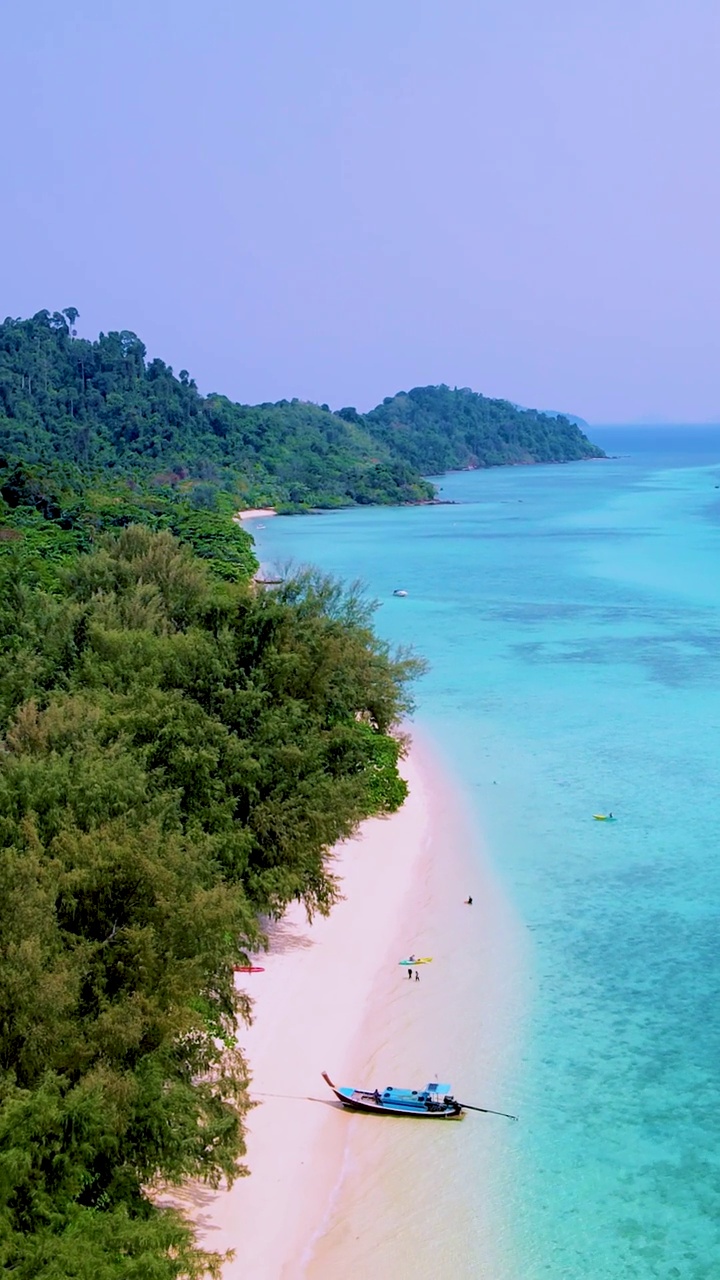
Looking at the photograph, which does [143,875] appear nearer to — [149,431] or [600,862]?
[600,862]

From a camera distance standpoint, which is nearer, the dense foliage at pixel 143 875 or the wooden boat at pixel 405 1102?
the dense foliage at pixel 143 875

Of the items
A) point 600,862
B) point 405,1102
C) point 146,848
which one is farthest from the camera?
point 600,862

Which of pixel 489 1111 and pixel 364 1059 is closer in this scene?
pixel 489 1111

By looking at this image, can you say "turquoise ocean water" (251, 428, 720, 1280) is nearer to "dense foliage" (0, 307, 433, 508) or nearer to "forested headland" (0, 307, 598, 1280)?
"forested headland" (0, 307, 598, 1280)

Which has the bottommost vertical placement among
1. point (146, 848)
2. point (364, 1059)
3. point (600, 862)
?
point (364, 1059)

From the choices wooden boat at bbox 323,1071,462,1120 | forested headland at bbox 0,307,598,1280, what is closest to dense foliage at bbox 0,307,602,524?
forested headland at bbox 0,307,598,1280

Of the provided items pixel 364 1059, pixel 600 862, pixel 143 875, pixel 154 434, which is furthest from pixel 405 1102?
pixel 154 434

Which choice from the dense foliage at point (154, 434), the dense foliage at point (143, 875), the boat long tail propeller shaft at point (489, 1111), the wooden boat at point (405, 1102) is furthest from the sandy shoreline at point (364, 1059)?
the dense foliage at point (154, 434)

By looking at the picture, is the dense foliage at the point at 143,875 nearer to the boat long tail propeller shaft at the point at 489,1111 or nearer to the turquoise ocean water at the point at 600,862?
the boat long tail propeller shaft at the point at 489,1111
